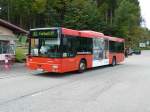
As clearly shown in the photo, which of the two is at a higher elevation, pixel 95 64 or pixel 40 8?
pixel 40 8

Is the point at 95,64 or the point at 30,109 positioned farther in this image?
the point at 95,64

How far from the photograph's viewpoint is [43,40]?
18.6m

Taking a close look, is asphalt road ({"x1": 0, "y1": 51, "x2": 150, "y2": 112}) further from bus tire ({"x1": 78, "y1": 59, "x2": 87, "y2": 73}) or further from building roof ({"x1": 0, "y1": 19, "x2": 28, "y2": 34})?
building roof ({"x1": 0, "y1": 19, "x2": 28, "y2": 34})

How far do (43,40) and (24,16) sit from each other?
2189 inches

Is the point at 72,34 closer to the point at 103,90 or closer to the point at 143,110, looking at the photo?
the point at 103,90

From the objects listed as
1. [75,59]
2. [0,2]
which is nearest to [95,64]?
[75,59]

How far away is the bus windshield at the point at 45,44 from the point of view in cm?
1786

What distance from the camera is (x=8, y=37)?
27.7 meters

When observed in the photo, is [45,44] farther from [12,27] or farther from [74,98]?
[12,27]

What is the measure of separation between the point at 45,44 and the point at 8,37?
10143 mm

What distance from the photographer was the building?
26.8m

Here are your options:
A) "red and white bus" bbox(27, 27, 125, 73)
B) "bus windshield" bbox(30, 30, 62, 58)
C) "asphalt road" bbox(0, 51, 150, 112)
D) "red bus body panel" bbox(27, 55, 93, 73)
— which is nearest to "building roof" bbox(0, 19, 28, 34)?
"red and white bus" bbox(27, 27, 125, 73)

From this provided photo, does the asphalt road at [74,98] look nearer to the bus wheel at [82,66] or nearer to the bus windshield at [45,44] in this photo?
the bus windshield at [45,44]

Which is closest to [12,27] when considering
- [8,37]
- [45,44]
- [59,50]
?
[8,37]
